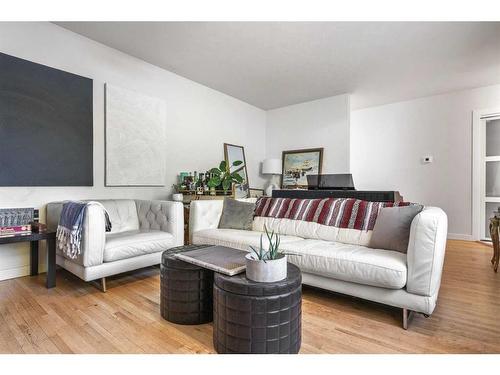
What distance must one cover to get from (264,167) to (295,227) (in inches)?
106

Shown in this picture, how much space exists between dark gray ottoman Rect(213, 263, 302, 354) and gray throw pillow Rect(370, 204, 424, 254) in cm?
101

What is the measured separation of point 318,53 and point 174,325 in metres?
3.20

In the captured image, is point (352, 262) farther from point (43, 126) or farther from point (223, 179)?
point (43, 126)

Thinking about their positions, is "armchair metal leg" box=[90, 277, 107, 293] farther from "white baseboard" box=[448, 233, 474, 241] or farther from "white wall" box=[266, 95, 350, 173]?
"white baseboard" box=[448, 233, 474, 241]

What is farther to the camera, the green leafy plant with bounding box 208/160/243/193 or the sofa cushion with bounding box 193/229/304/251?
the green leafy plant with bounding box 208/160/243/193

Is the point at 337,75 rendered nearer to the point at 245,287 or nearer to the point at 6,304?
the point at 245,287

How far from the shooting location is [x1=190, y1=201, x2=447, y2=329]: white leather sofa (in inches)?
64.5

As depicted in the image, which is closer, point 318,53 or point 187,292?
point 187,292

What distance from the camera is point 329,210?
2.56 metres

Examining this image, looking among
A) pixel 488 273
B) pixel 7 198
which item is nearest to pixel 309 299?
pixel 488 273

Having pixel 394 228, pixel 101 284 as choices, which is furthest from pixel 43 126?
pixel 394 228

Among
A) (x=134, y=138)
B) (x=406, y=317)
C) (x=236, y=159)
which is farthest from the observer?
(x=236, y=159)

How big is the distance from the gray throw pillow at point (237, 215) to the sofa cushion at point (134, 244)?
606 millimetres

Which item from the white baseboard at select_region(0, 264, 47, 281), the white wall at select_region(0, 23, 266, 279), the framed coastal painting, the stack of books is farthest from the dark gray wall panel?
Result: the framed coastal painting
